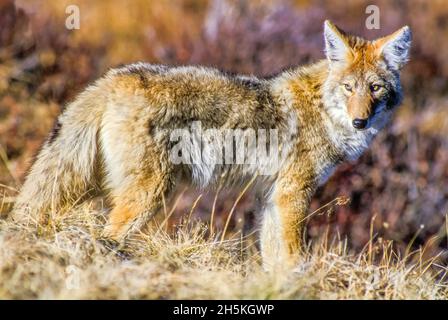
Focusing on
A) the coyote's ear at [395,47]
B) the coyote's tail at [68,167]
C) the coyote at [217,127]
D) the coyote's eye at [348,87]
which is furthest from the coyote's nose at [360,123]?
the coyote's tail at [68,167]

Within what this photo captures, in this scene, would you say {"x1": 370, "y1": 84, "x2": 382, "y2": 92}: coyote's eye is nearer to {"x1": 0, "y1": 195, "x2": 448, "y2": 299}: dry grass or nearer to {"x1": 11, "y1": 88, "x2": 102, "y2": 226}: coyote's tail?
{"x1": 0, "y1": 195, "x2": 448, "y2": 299}: dry grass

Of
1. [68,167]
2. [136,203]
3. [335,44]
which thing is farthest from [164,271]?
[335,44]

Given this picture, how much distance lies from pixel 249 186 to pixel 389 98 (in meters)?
1.38

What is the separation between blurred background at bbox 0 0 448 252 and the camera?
11.3 meters

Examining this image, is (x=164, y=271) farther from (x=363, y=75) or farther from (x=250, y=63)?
(x=250, y=63)

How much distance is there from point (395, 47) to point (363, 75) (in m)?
0.44

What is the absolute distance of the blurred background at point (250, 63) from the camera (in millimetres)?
11305

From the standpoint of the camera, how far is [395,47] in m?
6.32

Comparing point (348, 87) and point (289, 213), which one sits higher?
point (348, 87)

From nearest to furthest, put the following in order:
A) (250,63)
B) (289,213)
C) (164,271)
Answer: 1. (164,271)
2. (289,213)
3. (250,63)

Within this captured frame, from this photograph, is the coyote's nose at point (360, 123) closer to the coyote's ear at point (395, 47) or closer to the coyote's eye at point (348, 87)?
the coyote's eye at point (348, 87)

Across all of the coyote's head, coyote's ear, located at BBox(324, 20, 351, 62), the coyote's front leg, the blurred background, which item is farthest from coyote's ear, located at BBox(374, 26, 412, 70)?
the blurred background

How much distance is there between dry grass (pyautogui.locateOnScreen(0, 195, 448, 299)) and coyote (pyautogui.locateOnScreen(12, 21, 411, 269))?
22 centimetres

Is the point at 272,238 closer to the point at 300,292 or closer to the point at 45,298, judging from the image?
the point at 300,292
